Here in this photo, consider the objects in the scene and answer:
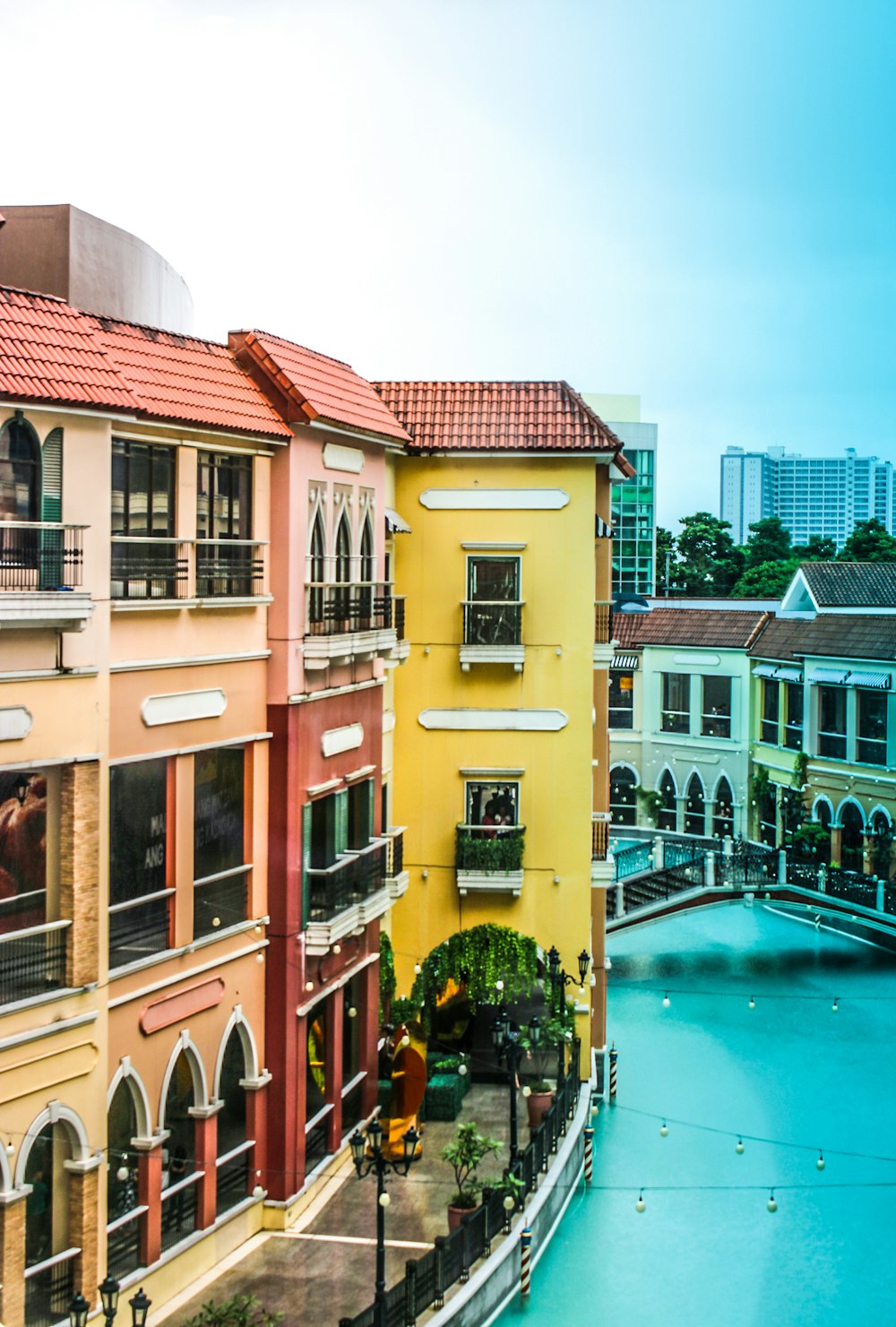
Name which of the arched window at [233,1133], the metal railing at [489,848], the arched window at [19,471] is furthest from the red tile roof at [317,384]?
the arched window at [233,1133]

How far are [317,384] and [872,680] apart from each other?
1842 cm

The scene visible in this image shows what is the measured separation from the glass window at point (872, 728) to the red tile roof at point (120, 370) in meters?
19.5

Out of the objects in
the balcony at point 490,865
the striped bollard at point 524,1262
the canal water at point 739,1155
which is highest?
the balcony at point 490,865

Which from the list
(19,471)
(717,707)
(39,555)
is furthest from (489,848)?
(717,707)

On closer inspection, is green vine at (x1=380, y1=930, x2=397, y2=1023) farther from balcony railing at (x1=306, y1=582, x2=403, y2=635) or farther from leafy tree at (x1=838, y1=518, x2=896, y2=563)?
leafy tree at (x1=838, y1=518, x2=896, y2=563)

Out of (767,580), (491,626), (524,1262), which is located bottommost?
(524,1262)

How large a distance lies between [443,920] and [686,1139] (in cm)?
419

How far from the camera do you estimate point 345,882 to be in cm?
1479

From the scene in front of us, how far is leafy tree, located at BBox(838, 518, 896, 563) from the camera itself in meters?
57.7

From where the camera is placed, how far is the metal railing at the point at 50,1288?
1031 centimetres

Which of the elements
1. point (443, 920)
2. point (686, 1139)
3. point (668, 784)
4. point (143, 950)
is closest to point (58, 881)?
point (143, 950)

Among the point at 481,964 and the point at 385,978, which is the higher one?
the point at 385,978

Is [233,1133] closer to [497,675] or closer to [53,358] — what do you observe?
[53,358]

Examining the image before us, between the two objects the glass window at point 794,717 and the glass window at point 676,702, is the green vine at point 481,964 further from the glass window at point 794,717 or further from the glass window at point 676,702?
the glass window at point 676,702
